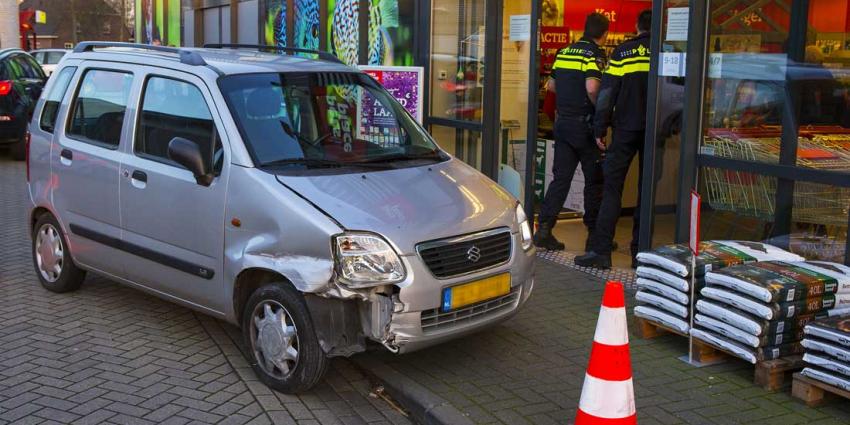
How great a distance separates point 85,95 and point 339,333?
3240mm

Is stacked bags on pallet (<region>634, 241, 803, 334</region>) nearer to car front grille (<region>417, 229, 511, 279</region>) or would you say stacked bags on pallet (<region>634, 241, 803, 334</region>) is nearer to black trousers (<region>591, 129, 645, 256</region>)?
car front grille (<region>417, 229, 511, 279</region>)

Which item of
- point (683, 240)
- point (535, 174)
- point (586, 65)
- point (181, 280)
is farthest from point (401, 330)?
point (535, 174)

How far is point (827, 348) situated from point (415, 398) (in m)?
2.17

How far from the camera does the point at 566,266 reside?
7988mm

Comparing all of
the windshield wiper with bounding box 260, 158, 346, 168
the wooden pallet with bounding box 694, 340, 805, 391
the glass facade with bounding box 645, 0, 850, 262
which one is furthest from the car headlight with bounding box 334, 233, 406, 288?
the glass facade with bounding box 645, 0, 850, 262

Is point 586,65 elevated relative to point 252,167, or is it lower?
elevated

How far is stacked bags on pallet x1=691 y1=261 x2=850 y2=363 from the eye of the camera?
495 cm

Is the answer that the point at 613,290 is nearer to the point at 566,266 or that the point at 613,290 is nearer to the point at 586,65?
the point at 566,266

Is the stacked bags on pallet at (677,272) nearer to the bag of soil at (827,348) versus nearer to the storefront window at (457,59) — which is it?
the bag of soil at (827,348)

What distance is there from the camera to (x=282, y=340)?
506 cm

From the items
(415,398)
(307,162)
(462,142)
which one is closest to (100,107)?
(307,162)

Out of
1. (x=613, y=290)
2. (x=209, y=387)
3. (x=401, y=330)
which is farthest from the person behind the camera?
(x=209, y=387)

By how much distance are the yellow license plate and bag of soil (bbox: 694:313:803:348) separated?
1.16 m

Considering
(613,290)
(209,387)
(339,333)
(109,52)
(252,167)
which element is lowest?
(209,387)
